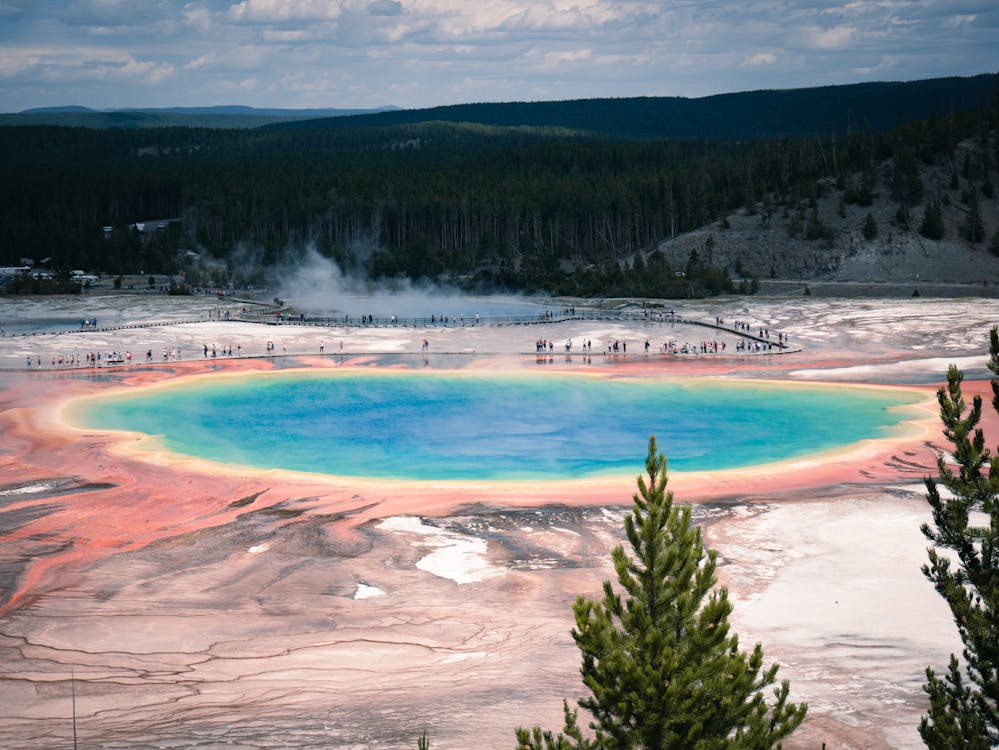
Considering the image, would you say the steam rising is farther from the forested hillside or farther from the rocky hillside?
the rocky hillside

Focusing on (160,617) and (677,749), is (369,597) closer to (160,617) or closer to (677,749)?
(160,617)

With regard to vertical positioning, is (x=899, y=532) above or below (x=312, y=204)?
below

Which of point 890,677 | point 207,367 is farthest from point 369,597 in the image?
point 207,367

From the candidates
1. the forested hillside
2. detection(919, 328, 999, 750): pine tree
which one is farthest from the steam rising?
detection(919, 328, 999, 750): pine tree

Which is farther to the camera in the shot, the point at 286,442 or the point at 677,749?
the point at 286,442

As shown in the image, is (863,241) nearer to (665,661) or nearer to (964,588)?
(964,588)

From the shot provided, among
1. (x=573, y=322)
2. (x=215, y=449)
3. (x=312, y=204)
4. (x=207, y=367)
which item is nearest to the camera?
(x=215, y=449)

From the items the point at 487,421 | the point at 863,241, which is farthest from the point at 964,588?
the point at 863,241
